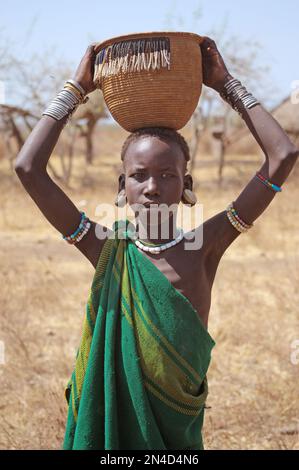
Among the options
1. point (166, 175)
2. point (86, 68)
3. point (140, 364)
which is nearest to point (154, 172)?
point (166, 175)

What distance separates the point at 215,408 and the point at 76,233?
195 cm

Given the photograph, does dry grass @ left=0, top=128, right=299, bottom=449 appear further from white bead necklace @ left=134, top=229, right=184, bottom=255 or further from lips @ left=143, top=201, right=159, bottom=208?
lips @ left=143, top=201, right=159, bottom=208

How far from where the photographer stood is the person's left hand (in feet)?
6.48

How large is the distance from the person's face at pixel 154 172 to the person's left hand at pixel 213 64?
27 centimetres

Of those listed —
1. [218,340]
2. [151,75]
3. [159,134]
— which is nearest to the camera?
[151,75]

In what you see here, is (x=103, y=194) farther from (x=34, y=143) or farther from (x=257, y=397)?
(x=34, y=143)

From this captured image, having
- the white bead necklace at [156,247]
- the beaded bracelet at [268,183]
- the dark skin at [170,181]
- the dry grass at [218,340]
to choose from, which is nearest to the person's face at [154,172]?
the dark skin at [170,181]

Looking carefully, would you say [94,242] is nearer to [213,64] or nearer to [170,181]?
[170,181]

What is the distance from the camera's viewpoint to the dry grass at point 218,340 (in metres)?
3.17

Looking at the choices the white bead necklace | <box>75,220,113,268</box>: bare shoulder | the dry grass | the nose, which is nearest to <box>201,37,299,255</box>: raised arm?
the white bead necklace

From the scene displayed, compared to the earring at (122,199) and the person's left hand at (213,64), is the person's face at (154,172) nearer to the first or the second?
the earring at (122,199)

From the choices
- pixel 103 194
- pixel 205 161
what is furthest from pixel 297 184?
pixel 205 161

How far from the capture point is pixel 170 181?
1.91m

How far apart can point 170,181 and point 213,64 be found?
43 cm
